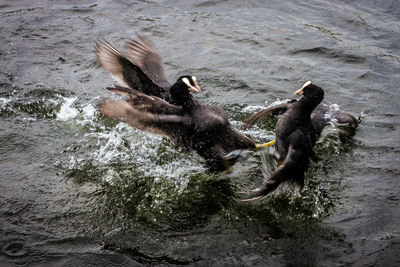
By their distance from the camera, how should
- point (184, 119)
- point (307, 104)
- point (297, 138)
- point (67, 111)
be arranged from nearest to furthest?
1. point (297, 138)
2. point (307, 104)
3. point (184, 119)
4. point (67, 111)

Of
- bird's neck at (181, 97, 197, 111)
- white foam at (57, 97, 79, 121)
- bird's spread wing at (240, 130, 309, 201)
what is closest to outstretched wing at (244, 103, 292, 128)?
bird's spread wing at (240, 130, 309, 201)

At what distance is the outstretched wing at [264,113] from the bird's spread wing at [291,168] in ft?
2.91

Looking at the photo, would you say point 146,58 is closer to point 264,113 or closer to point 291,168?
point 264,113

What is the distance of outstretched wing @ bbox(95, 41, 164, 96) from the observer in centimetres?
564

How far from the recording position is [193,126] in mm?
4957

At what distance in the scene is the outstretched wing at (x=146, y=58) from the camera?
6410 millimetres

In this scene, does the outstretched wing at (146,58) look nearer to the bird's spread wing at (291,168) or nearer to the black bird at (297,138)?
the black bird at (297,138)

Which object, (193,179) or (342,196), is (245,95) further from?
(342,196)

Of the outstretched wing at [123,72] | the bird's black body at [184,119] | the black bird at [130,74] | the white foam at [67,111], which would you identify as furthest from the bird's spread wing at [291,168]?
the white foam at [67,111]

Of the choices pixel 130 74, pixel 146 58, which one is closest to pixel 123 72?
pixel 130 74

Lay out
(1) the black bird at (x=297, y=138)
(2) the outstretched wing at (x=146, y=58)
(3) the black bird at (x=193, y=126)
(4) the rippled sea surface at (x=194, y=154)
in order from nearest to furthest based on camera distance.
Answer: (4) the rippled sea surface at (x=194, y=154)
(1) the black bird at (x=297, y=138)
(3) the black bird at (x=193, y=126)
(2) the outstretched wing at (x=146, y=58)

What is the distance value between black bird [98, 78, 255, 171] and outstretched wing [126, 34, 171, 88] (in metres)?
1.38

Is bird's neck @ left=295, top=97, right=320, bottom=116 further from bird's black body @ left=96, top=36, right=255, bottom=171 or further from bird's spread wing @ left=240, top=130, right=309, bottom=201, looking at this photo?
bird's black body @ left=96, top=36, right=255, bottom=171

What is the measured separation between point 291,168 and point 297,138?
17.6 inches
